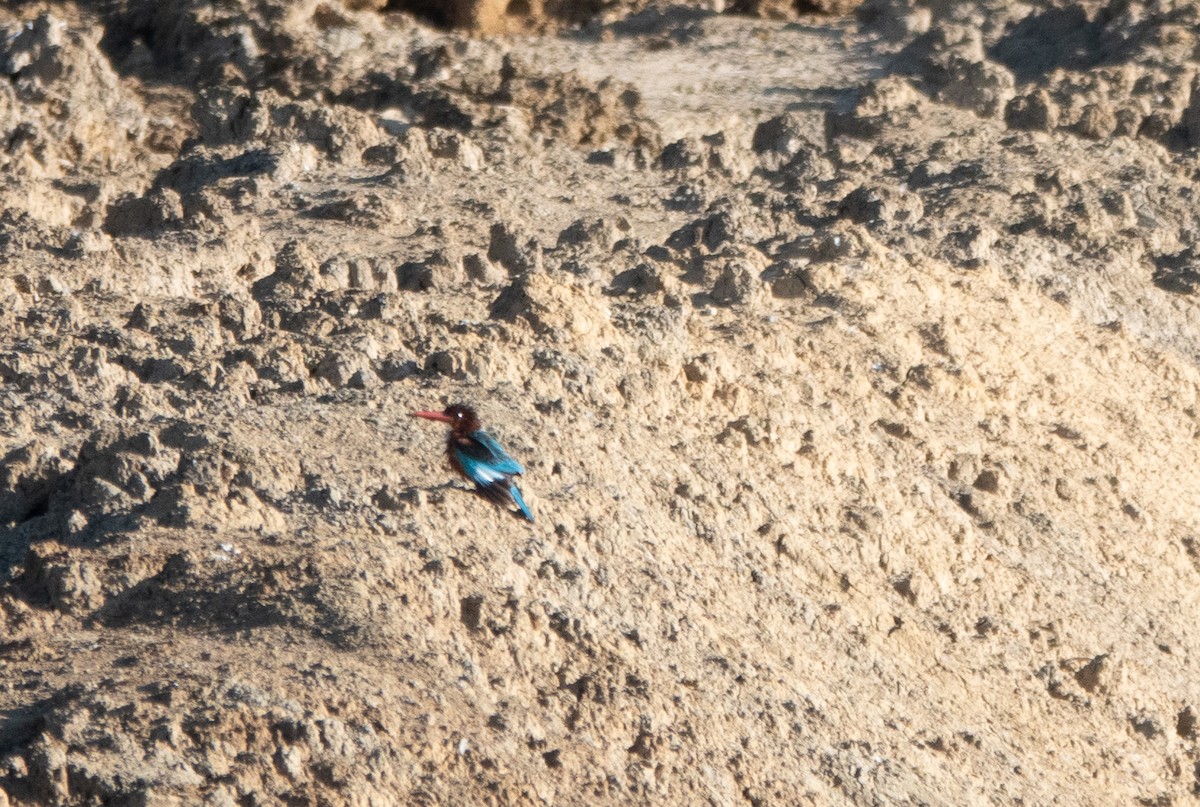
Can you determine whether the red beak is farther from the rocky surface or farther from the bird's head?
the rocky surface

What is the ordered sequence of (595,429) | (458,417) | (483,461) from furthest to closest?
(595,429) → (458,417) → (483,461)

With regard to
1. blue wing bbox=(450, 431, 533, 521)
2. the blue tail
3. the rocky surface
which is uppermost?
blue wing bbox=(450, 431, 533, 521)

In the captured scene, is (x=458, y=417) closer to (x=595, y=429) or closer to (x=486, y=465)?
(x=486, y=465)

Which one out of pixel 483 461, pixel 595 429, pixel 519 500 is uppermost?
pixel 483 461

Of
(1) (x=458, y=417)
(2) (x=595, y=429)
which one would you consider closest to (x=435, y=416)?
(1) (x=458, y=417)

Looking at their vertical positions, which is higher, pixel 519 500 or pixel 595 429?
pixel 519 500

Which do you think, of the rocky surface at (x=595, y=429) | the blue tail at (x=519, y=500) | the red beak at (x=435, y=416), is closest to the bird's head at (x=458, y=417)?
the red beak at (x=435, y=416)

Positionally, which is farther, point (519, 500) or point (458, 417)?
point (458, 417)

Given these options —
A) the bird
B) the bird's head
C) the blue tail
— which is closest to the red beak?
the bird's head
